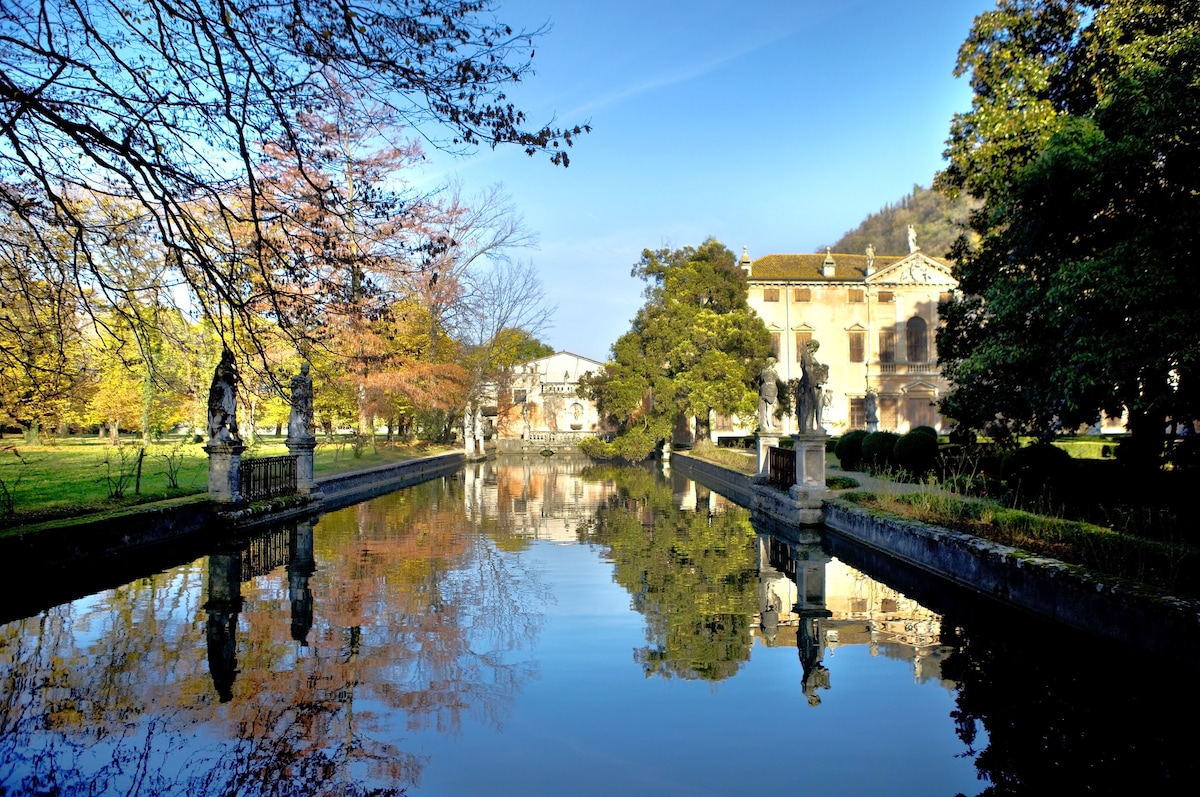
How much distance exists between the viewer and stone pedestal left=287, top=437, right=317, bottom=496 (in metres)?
15.9

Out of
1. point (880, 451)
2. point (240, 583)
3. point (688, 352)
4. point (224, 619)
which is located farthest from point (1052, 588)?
point (688, 352)

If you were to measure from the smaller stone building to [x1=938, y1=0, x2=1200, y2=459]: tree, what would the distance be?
3307 cm

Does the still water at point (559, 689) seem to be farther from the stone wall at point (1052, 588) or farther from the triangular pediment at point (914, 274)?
the triangular pediment at point (914, 274)

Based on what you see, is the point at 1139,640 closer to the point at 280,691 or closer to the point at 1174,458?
the point at 280,691

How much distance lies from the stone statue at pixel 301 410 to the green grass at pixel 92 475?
6.57ft

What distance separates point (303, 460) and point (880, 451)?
46.2ft

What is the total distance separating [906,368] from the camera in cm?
4219

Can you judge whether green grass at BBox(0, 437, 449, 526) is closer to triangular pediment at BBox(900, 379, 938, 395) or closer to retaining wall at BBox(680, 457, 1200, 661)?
retaining wall at BBox(680, 457, 1200, 661)

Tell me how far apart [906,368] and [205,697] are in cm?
4193

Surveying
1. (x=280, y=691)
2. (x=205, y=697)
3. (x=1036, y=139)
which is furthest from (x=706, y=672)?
(x=1036, y=139)

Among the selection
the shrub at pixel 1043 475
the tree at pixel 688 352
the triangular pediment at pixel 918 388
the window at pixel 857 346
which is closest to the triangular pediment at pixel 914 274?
the window at pixel 857 346

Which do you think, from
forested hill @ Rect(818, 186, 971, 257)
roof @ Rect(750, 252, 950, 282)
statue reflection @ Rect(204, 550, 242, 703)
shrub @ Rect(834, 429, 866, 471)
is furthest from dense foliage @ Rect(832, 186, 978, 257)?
statue reflection @ Rect(204, 550, 242, 703)

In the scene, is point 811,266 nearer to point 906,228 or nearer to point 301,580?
point 906,228

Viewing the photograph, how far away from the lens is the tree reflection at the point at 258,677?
4.02 meters
